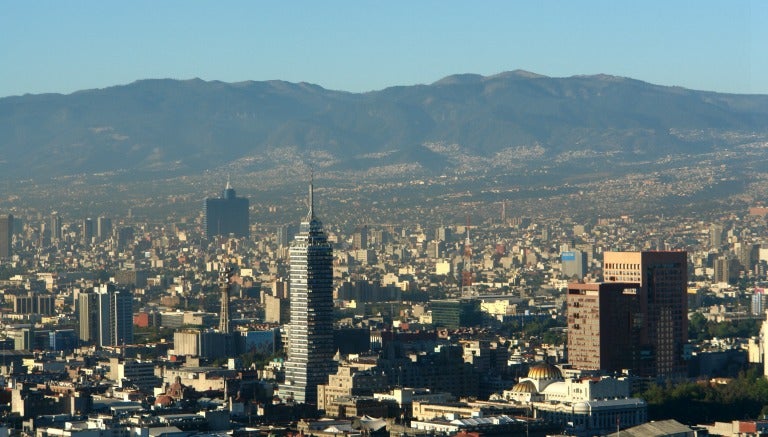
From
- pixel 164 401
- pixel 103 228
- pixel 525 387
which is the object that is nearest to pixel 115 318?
pixel 164 401

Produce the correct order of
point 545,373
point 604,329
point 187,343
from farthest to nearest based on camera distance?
point 187,343 < point 604,329 < point 545,373

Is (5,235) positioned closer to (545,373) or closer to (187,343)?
(187,343)

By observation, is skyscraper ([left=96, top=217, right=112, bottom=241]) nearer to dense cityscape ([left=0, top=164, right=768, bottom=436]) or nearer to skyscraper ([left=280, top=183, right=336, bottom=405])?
dense cityscape ([left=0, top=164, right=768, bottom=436])

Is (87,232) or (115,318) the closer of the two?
(115,318)

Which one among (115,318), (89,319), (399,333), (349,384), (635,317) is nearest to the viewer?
(349,384)

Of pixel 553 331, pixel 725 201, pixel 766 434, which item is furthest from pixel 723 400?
pixel 725 201

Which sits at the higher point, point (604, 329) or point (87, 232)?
point (87, 232)

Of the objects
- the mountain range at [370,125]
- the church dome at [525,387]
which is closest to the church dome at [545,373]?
the church dome at [525,387]

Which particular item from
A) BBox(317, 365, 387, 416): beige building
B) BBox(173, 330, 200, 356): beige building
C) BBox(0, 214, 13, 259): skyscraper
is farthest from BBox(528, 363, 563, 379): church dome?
BBox(0, 214, 13, 259): skyscraper
